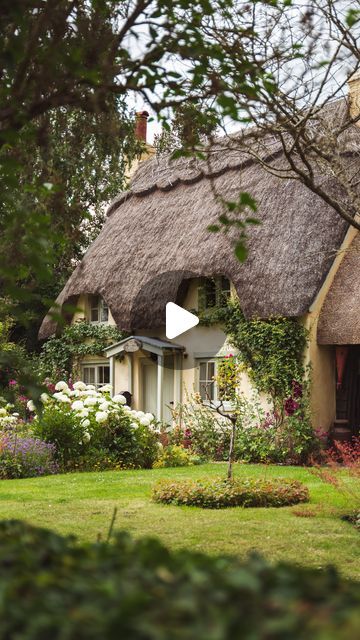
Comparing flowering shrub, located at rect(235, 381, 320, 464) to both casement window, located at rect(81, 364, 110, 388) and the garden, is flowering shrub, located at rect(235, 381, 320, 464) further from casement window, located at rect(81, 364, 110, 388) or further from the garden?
casement window, located at rect(81, 364, 110, 388)

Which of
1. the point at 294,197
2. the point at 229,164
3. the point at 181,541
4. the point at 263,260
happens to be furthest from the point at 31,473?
the point at 229,164

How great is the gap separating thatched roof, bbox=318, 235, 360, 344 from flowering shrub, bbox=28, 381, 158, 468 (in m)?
3.92

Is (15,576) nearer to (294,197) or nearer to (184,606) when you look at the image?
(184,606)

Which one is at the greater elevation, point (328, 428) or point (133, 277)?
point (133, 277)

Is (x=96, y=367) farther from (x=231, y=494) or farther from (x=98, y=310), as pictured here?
(x=231, y=494)

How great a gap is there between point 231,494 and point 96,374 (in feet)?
35.2

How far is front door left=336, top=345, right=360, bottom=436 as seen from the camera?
1570cm

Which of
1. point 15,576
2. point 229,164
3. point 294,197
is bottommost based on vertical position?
point 15,576

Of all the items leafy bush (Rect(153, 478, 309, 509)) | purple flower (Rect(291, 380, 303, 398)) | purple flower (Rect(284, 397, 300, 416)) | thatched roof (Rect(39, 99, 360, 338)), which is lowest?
leafy bush (Rect(153, 478, 309, 509))

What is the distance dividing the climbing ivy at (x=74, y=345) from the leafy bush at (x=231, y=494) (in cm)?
932

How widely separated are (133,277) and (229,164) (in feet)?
11.4

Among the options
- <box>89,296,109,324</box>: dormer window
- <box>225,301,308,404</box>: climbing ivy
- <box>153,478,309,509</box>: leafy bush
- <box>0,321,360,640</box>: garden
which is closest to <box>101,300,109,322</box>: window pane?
<box>89,296,109,324</box>: dormer window

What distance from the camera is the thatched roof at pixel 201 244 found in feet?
49.9

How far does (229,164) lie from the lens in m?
18.3
